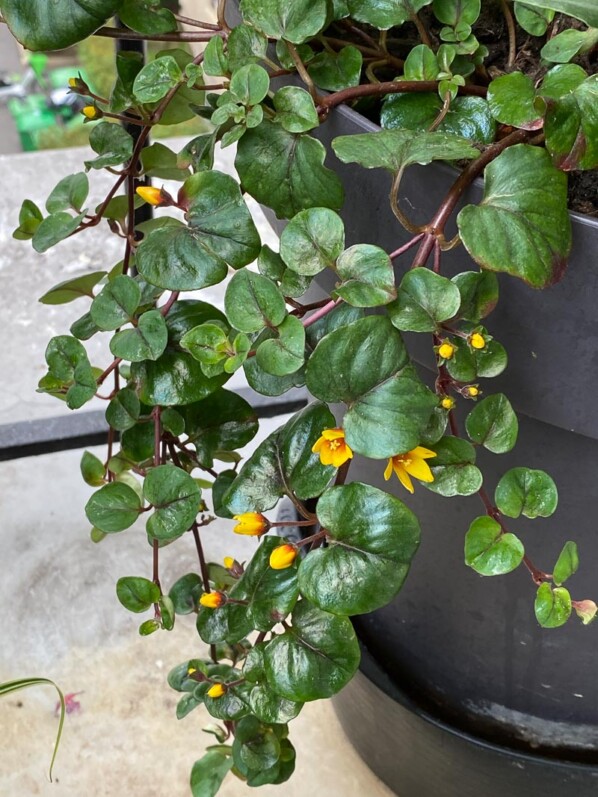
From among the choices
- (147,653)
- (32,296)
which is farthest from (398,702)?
(32,296)

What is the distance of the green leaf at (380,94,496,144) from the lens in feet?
1.66

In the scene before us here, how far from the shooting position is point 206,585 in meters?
0.66

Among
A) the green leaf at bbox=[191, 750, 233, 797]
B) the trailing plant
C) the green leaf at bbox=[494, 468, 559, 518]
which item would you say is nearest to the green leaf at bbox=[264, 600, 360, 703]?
the trailing plant

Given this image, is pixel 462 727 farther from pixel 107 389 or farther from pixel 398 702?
pixel 107 389

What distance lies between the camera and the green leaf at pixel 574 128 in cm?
44

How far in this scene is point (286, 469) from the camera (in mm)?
502

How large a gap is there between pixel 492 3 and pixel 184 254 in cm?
28

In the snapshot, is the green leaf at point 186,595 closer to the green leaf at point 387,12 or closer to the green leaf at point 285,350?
the green leaf at point 285,350

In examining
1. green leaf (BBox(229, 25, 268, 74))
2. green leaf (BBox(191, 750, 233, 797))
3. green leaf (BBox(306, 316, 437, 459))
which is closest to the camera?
green leaf (BBox(306, 316, 437, 459))

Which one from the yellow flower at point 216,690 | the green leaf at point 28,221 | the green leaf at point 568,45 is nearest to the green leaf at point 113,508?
the yellow flower at point 216,690

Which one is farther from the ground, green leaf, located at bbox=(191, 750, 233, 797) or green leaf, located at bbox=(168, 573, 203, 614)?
green leaf, located at bbox=(168, 573, 203, 614)

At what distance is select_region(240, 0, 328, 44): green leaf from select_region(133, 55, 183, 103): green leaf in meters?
0.05

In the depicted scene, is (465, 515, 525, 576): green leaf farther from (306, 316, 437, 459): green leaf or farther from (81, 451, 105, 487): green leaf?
(81, 451, 105, 487): green leaf

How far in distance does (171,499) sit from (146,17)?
11.1 inches
